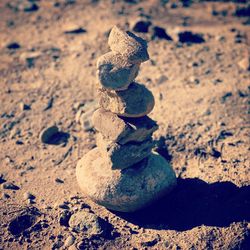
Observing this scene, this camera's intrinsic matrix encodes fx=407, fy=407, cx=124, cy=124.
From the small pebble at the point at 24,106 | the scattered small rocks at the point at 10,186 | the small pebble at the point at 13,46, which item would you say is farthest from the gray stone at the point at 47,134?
the small pebble at the point at 13,46

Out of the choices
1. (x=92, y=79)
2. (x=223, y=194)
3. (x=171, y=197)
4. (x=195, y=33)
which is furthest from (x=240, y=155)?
(x=195, y=33)

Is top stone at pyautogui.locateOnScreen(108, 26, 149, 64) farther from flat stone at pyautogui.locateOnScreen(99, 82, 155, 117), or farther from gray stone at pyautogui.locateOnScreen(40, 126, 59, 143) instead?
gray stone at pyautogui.locateOnScreen(40, 126, 59, 143)

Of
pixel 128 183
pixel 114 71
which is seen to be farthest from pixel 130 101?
pixel 128 183

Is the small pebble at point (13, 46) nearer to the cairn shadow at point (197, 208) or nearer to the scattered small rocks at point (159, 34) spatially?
the scattered small rocks at point (159, 34)

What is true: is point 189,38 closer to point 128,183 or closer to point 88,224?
point 128,183

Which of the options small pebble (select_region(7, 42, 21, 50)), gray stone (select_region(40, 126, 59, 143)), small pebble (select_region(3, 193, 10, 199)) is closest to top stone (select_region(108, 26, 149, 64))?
gray stone (select_region(40, 126, 59, 143))

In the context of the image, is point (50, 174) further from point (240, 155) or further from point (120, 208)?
point (240, 155)
